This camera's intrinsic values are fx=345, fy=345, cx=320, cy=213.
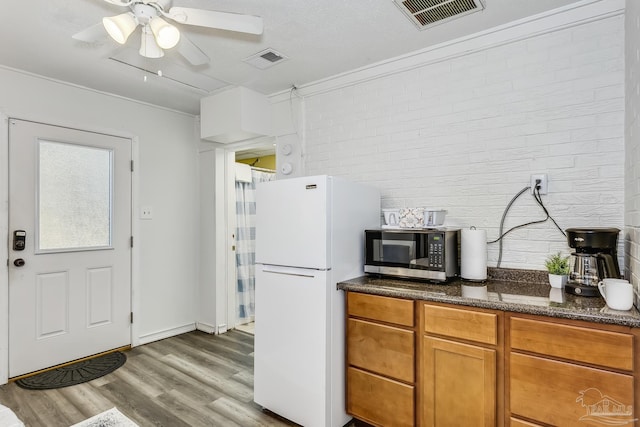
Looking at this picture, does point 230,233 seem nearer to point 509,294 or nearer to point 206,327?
point 206,327

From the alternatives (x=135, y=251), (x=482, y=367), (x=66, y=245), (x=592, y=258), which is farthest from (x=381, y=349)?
(x=66, y=245)

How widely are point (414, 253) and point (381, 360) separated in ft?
2.18

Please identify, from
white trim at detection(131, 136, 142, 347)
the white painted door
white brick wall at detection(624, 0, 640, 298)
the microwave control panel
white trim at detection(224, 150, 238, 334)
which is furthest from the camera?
white trim at detection(224, 150, 238, 334)

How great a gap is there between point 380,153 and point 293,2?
4.09 feet

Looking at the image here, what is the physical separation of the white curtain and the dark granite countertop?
2257 millimetres

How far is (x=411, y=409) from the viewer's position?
1.91 m

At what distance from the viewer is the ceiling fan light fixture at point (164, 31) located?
160 cm

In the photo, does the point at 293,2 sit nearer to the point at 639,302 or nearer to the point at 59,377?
the point at 639,302

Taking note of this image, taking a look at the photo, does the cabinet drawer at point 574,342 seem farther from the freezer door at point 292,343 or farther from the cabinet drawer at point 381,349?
the freezer door at point 292,343

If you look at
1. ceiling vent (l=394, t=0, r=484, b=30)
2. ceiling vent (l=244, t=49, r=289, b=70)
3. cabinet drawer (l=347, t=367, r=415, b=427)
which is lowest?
cabinet drawer (l=347, t=367, r=415, b=427)

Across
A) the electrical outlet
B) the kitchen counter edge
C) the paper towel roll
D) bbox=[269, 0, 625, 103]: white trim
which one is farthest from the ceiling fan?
the electrical outlet

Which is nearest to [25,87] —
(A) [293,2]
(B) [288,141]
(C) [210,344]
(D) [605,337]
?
(B) [288,141]

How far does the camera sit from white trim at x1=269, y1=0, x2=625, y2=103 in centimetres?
195

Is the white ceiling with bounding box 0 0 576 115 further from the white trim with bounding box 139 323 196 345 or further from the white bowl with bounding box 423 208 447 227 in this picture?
the white trim with bounding box 139 323 196 345
